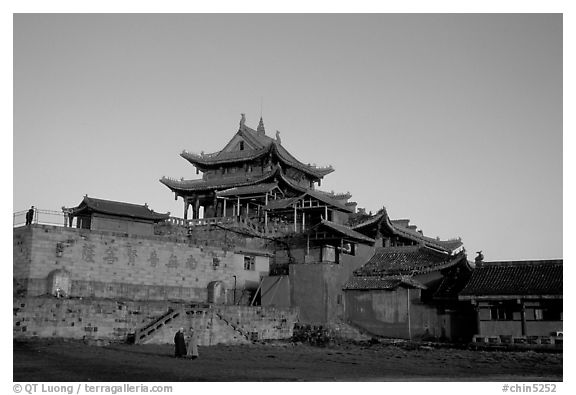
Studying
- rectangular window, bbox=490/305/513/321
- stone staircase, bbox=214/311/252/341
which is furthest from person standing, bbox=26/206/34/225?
rectangular window, bbox=490/305/513/321

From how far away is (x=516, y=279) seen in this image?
96.4ft

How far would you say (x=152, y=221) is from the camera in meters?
39.2

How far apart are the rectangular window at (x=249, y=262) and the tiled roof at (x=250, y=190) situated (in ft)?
33.6

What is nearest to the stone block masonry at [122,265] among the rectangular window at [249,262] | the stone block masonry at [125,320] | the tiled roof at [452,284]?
the rectangular window at [249,262]

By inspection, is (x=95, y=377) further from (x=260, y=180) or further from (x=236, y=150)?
(x=236, y=150)

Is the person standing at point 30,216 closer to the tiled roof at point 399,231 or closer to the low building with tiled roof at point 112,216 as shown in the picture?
the low building with tiled roof at point 112,216

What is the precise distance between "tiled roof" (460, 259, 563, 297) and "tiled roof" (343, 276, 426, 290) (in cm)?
348

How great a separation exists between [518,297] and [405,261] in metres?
8.41

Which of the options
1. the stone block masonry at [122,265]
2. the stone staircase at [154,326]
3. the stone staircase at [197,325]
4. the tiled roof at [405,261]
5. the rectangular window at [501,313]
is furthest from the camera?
the tiled roof at [405,261]

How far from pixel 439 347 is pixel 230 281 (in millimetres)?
12170

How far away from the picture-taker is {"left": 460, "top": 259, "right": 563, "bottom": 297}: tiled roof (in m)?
28.2

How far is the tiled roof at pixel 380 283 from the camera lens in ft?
108

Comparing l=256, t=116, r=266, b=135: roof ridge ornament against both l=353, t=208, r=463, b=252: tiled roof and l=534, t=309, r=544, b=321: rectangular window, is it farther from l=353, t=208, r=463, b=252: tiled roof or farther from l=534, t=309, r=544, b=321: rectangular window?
l=534, t=309, r=544, b=321: rectangular window
